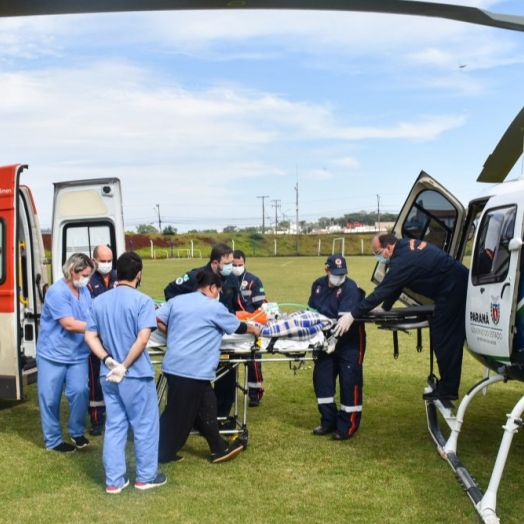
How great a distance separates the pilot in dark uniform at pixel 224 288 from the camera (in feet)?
21.9

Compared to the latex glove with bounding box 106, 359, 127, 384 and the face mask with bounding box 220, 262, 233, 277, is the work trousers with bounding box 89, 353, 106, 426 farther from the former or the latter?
the latex glove with bounding box 106, 359, 127, 384

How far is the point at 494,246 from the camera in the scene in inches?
205

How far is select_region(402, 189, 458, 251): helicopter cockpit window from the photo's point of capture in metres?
6.45

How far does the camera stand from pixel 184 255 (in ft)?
211

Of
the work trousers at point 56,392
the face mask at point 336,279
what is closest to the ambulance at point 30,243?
the work trousers at point 56,392

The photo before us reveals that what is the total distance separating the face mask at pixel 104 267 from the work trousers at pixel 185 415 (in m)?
1.74

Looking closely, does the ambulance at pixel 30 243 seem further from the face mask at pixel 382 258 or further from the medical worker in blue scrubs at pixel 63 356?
the face mask at pixel 382 258

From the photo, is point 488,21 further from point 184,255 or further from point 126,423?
point 184,255

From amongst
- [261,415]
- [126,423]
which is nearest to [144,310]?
[126,423]

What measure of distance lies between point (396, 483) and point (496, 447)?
1514mm

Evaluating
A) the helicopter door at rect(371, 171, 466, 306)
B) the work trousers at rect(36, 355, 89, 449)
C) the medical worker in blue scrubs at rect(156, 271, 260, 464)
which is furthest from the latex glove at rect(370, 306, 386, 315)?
the work trousers at rect(36, 355, 89, 449)

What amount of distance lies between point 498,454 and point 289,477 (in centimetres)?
177

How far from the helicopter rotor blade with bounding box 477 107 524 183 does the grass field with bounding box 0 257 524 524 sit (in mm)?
2556

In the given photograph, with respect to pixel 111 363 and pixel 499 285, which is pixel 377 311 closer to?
pixel 499 285
